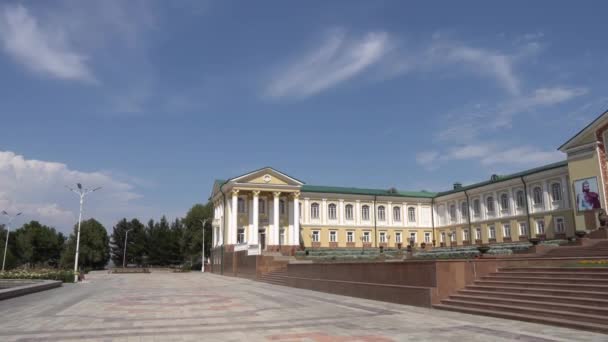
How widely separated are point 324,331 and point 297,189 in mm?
37176

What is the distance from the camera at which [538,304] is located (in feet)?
39.4

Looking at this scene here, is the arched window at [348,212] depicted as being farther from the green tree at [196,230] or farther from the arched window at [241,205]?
the green tree at [196,230]

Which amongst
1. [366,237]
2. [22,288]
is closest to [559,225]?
[366,237]

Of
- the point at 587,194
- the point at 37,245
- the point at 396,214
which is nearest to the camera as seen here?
the point at 587,194

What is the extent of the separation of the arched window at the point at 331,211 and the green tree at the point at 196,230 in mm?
26001

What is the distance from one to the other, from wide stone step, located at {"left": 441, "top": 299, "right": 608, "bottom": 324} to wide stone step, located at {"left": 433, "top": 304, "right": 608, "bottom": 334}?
0.14 m

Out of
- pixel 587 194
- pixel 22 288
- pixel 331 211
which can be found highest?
pixel 331 211

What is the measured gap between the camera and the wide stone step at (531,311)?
10.3 metres

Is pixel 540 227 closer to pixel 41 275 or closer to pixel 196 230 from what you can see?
pixel 41 275

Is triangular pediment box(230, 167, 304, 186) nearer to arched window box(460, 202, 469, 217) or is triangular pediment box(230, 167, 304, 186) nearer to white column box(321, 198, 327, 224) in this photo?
white column box(321, 198, 327, 224)

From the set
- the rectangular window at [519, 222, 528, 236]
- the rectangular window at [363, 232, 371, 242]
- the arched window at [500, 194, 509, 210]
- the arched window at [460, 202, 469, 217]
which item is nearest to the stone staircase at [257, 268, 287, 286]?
the rectangular window at [363, 232, 371, 242]

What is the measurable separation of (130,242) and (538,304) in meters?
91.7

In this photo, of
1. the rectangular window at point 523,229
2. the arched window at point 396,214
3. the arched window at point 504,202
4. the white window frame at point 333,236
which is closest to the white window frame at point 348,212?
the white window frame at point 333,236

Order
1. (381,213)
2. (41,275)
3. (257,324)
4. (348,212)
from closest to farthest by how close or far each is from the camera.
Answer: (257,324)
(41,275)
(348,212)
(381,213)
